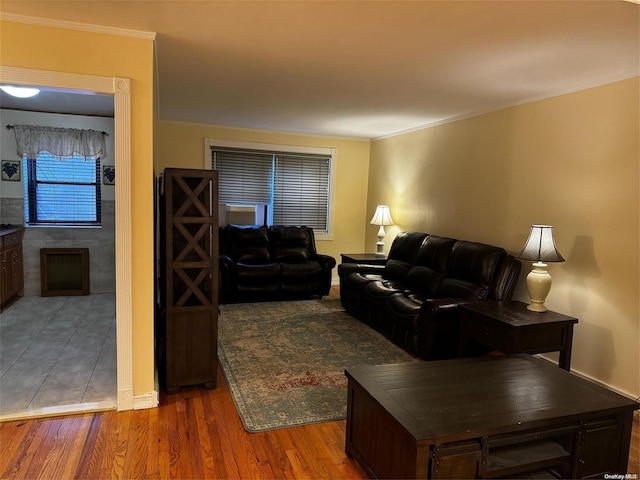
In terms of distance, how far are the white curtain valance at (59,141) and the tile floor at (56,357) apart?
6.36 ft

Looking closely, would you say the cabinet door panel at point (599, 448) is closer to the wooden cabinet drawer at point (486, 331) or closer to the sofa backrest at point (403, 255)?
the wooden cabinet drawer at point (486, 331)

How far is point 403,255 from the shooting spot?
5.14 m

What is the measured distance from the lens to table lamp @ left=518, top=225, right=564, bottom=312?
3.20 meters

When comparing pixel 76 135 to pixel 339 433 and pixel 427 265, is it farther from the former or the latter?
pixel 339 433

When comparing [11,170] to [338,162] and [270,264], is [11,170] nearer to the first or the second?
[270,264]

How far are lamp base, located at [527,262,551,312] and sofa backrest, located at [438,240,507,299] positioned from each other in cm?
54

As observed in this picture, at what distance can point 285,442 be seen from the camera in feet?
8.04

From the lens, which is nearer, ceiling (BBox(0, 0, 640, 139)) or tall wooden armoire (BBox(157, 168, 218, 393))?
ceiling (BBox(0, 0, 640, 139))

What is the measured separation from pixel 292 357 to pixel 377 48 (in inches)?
101

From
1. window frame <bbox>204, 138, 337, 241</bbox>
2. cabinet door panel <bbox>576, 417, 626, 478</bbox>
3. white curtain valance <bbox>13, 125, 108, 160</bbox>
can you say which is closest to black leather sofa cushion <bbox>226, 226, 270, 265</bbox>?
window frame <bbox>204, 138, 337, 241</bbox>

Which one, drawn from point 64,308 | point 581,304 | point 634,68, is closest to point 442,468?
point 581,304

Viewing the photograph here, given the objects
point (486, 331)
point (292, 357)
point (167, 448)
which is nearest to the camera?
point (167, 448)

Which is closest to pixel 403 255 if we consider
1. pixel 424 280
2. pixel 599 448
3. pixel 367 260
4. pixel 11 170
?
pixel 367 260

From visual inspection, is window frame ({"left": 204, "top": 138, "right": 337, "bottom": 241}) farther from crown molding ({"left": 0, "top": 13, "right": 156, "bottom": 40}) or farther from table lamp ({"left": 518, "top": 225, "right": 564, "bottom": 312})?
table lamp ({"left": 518, "top": 225, "right": 564, "bottom": 312})
